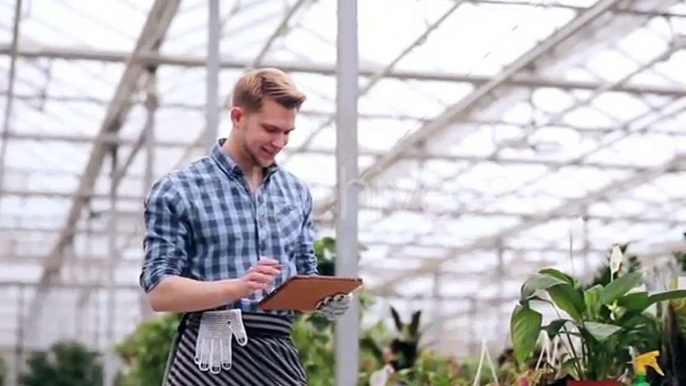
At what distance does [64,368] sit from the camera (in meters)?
16.6

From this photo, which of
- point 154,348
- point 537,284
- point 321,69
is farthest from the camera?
point 321,69

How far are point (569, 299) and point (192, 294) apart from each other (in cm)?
149

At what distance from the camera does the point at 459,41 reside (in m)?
12.5

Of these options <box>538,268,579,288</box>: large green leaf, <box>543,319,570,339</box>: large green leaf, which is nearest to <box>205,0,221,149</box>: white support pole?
<box>538,268,579,288</box>: large green leaf

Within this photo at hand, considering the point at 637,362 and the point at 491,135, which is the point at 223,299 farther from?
the point at 491,135

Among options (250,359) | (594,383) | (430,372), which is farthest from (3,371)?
(250,359)

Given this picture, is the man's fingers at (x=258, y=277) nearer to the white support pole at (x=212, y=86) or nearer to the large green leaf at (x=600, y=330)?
the large green leaf at (x=600, y=330)

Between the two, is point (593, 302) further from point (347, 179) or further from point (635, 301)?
point (347, 179)

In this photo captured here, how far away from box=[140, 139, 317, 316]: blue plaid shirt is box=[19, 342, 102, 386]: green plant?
1449cm

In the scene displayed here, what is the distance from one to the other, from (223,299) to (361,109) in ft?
39.9

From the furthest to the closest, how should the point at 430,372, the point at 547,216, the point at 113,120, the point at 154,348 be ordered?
the point at 547,216 < the point at 113,120 < the point at 154,348 < the point at 430,372

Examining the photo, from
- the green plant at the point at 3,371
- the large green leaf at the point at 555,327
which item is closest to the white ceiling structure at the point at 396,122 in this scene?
the green plant at the point at 3,371

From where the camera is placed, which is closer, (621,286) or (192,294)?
(192,294)

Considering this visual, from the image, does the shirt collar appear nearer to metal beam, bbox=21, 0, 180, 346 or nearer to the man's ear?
the man's ear
